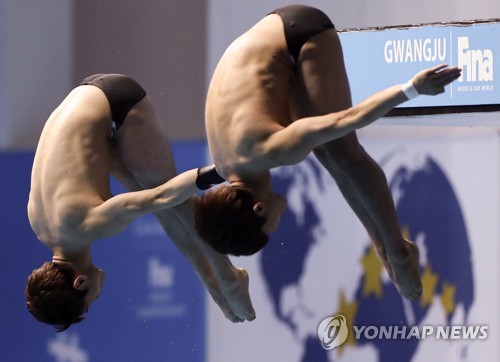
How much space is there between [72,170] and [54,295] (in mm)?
440

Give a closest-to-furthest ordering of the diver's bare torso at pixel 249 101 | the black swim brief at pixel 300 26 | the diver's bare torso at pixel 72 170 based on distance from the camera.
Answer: the diver's bare torso at pixel 249 101 → the black swim brief at pixel 300 26 → the diver's bare torso at pixel 72 170

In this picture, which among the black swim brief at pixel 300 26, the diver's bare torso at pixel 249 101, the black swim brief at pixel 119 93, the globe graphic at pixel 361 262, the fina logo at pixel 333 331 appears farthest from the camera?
the fina logo at pixel 333 331

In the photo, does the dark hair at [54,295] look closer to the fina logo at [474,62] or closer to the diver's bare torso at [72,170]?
the diver's bare torso at [72,170]

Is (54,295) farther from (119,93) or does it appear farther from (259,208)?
(259,208)

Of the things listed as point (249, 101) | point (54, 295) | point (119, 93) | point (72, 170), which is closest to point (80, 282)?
point (54, 295)

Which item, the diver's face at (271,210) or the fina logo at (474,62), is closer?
the diver's face at (271,210)

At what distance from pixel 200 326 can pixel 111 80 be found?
2.49 m

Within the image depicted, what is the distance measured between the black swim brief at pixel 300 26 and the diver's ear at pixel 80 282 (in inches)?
43.2

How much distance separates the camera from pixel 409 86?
2912 mm

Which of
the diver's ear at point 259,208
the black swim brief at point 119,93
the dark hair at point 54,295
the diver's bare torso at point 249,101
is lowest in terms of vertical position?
the dark hair at point 54,295

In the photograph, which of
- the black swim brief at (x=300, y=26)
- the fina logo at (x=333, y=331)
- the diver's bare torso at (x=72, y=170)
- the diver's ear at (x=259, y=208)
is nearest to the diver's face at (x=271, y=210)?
the diver's ear at (x=259, y=208)

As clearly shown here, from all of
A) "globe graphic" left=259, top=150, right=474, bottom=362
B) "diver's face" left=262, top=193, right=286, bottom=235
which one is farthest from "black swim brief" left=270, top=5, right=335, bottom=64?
"globe graphic" left=259, top=150, right=474, bottom=362

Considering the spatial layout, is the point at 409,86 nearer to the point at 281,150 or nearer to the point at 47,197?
the point at 281,150

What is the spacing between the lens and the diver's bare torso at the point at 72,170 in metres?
3.54
